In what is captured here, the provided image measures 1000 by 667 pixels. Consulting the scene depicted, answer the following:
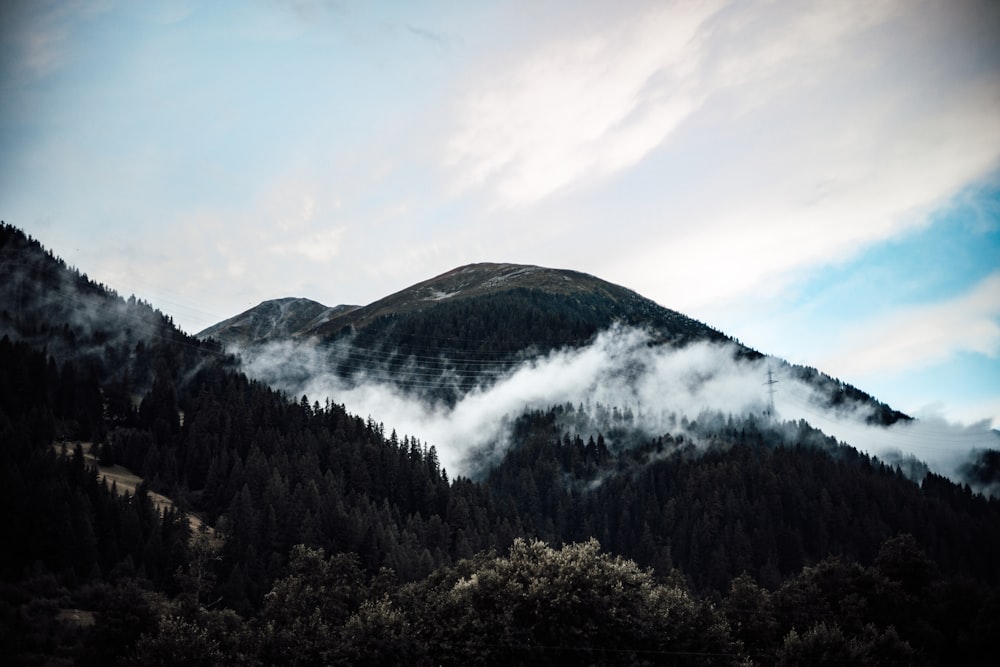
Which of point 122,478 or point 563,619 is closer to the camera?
point 563,619

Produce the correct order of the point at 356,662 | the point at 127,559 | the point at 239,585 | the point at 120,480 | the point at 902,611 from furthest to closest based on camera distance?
the point at 120,480 < the point at 239,585 < the point at 127,559 < the point at 902,611 < the point at 356,662

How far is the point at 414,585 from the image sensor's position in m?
104

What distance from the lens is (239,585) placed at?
134625mm

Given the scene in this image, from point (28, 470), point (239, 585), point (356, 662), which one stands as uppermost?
point (28, 470)

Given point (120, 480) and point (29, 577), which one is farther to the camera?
point (120, 480)

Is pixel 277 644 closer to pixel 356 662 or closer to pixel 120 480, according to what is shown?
pixel 356 662

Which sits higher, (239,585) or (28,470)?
(28,470)

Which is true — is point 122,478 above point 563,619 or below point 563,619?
below

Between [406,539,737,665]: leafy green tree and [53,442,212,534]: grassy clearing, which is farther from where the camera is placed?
[53,442,212,534]: grassy clearing

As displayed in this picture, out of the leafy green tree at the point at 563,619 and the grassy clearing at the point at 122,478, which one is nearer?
the leafy green tree at the point at 563,619

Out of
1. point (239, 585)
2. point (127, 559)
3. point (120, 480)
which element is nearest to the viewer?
point (127, 559)

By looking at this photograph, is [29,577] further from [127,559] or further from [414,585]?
[414,585]

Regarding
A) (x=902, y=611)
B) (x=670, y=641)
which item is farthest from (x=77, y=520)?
(x=902, y=611)

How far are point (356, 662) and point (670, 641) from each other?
36988 mm
